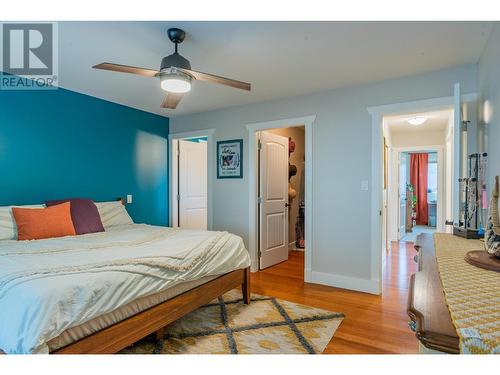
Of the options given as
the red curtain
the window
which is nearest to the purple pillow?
the red curtain

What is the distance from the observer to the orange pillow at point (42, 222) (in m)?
2.41

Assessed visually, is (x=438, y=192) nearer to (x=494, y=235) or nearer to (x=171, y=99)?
(x=494, y=235)

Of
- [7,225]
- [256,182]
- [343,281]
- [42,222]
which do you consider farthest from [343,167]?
[7,225]

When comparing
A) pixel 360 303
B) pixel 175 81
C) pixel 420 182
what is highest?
pixel 175 81

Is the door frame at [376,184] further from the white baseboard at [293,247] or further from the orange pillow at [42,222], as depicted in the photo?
the orange pillow at [42,222]

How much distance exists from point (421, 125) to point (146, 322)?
5565mm

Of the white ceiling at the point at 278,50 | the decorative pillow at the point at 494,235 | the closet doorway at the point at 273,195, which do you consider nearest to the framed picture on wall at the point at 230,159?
the closet doorway at the point at 273,195

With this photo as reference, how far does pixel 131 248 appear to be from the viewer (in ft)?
6.92

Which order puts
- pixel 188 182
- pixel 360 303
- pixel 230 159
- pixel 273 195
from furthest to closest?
pixel 188 182
pixel 273 195
pixel 230 159
pixel 360 303

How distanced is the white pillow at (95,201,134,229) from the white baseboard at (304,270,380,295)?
2.32m

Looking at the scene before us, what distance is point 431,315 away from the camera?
0.69 m

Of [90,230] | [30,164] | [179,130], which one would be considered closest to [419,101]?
[179,130]

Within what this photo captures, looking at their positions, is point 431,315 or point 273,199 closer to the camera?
point 431,315
